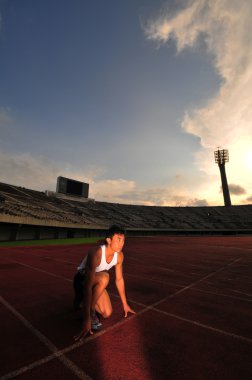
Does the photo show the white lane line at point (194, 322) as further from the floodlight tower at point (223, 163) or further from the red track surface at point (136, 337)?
the floodlight tower at point (223, 163)

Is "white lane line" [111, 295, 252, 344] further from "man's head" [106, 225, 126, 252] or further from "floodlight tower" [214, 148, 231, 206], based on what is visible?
"floodlight tower" [214, 148, 231, 206]

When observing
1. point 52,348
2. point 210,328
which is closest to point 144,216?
point 210,328

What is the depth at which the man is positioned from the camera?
2.89 meters

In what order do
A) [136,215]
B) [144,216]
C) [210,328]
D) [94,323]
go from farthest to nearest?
[144,216] < [136,215] < [210,328] < [94,323]

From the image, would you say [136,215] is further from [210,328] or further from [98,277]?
[98,277]

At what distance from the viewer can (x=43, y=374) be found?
2459mm

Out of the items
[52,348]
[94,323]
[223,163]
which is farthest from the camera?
[223,163]

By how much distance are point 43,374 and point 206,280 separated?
21.3ft

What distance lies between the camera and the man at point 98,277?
2889 millimetres

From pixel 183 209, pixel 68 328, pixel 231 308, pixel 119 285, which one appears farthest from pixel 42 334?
pixel 183 209

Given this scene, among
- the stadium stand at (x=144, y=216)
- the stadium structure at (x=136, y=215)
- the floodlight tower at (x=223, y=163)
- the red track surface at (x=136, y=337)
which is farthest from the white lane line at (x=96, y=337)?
the floodlight tower at (x=223, y=163)

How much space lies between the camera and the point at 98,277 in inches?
129

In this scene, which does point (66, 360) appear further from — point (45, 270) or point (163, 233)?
point (163, 233)

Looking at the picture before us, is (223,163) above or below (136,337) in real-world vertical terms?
above
